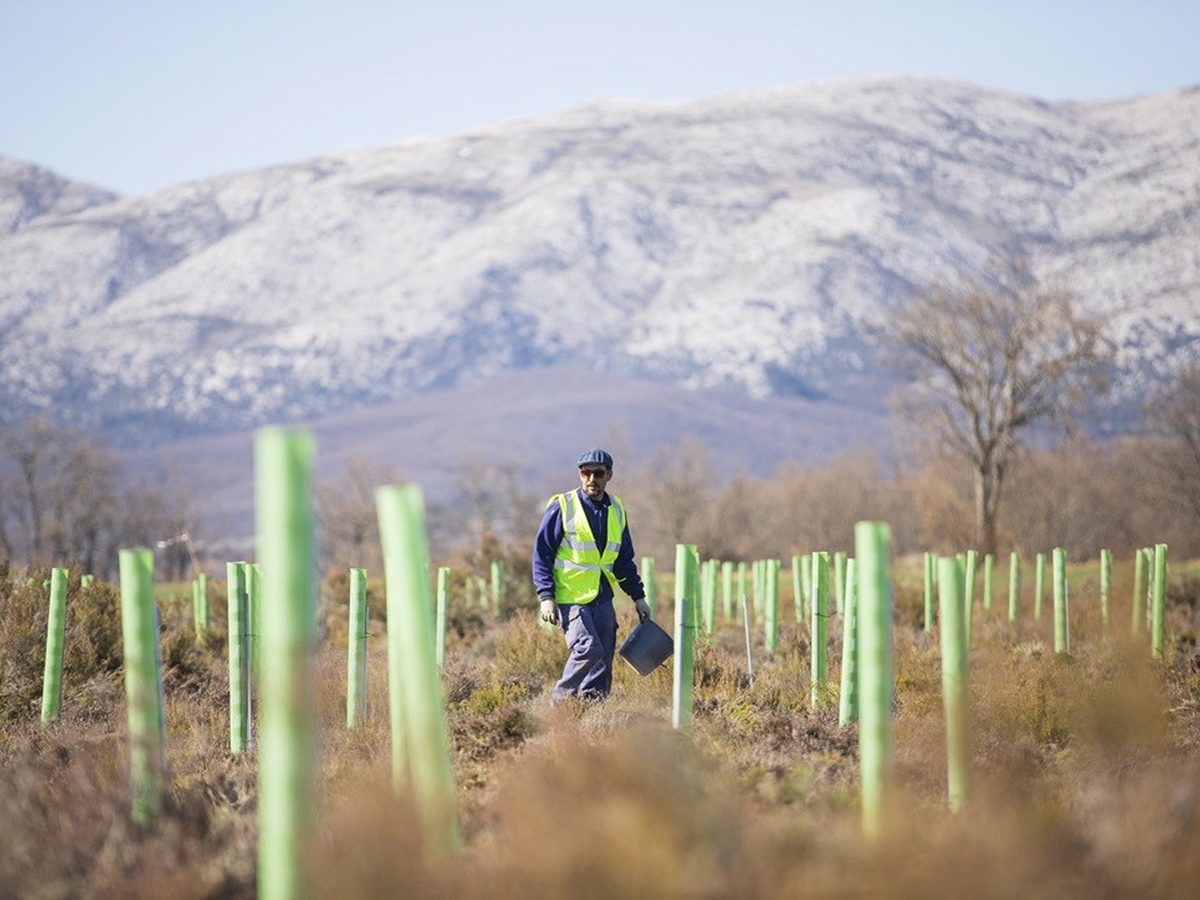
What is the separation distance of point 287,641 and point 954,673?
3.08m

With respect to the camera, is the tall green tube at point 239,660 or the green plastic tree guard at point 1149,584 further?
the green plastic tree guard at point 1149,584

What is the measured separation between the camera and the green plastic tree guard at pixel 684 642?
747 cm

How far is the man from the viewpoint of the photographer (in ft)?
30.0

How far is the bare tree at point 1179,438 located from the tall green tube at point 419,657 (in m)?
56.6

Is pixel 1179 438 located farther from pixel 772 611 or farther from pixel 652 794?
pixel 652 794

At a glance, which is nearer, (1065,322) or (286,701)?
(286,701)

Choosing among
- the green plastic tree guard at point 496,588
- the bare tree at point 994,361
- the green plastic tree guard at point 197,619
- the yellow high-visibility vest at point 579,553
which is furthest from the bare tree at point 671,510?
the yellow high-visibility vest at point 579,553

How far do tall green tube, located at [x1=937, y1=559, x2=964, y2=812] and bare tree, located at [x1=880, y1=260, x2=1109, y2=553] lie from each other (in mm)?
36985

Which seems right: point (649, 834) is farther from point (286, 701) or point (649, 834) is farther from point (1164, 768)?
point (1164, 768)

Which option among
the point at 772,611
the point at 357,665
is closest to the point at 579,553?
the point at 357,665

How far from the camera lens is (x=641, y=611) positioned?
30.3ft

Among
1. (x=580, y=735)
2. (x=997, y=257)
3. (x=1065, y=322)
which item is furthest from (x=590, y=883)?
(x=997, y=257)

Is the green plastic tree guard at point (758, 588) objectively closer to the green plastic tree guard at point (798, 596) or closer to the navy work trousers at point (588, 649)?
the green plastic tree guard at point (798, 596)

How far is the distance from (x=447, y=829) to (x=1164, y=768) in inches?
107
